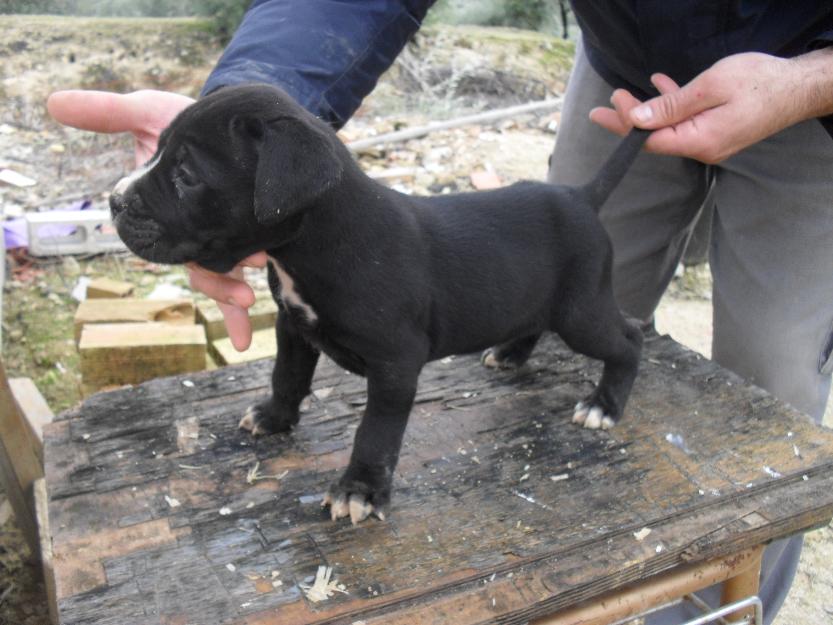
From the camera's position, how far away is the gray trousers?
2660 mm

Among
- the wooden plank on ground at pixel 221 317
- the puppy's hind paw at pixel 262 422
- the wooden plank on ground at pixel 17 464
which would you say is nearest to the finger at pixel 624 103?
the puppy's hind paw at pixel 262 422

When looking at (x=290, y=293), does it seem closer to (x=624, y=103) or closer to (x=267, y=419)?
(x=267, y=419)

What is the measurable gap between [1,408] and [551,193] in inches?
72.0

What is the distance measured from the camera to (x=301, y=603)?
189 centimetres

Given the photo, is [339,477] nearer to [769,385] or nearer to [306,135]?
[306,135]

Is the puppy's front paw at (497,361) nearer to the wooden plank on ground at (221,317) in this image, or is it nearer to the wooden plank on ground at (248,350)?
the wooden plank on ground at (248,350)

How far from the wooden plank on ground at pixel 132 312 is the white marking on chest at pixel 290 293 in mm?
1859

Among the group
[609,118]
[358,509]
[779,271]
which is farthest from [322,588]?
[779,271]

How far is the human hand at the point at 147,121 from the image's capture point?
7.33ft

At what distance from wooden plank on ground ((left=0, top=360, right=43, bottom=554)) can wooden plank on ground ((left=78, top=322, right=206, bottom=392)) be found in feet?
1.26

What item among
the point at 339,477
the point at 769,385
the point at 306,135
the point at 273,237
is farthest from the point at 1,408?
the point at 769,385

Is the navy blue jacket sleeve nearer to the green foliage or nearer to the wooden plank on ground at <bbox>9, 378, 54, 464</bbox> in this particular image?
the wooden plank on ground at <bbox>9, 378, 54, 464</bbox>

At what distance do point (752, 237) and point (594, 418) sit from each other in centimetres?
80

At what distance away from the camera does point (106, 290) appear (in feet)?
13.8
